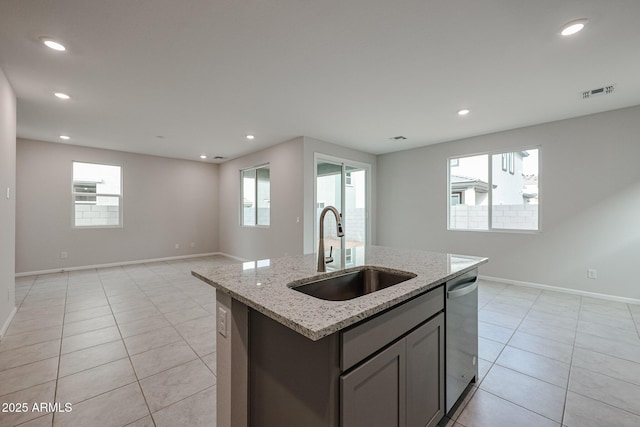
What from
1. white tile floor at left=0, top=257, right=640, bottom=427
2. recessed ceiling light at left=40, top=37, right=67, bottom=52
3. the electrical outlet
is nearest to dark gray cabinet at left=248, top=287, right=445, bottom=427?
the electrical outlet

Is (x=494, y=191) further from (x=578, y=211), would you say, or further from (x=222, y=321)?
(x=222, y=321)

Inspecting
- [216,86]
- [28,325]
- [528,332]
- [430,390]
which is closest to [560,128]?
[528,332]

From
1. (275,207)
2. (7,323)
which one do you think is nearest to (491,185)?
(275,207)

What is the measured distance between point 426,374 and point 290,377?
75cm

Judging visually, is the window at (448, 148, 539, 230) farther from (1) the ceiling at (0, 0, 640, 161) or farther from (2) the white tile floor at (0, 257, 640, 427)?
(2) the white tile floor at (0, 257, 640, 427)

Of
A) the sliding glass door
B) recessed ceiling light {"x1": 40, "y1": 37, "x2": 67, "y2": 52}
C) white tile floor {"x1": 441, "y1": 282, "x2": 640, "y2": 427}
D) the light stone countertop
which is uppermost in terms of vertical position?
recessed ceiling light {"x1": 40, "y1": 37, "x2": 67, "y2": 52}

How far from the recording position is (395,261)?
1.87 metres

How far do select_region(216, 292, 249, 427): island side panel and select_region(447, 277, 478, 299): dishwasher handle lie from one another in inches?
44.4

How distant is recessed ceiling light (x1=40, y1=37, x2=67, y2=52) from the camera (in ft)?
7.17

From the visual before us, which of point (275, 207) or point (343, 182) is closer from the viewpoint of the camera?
point (275, 207)

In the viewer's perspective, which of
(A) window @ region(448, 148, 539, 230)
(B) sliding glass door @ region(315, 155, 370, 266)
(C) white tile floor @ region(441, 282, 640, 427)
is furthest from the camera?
(B) sliding glass door @ region(315, 155, 370, 266)

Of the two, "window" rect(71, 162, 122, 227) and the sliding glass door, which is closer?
the sliding glass door

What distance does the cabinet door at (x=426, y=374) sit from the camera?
→ 1.24 meters

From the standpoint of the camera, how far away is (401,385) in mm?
1176
